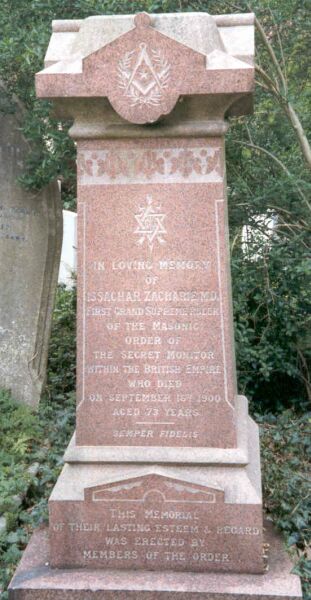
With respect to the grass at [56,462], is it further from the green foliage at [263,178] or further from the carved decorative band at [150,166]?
the carved decorative band at [150,166]

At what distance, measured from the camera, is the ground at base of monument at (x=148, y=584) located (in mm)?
3666

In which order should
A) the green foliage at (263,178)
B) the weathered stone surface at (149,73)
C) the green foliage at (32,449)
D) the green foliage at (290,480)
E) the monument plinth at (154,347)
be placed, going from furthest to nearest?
the green foliage at (263,178) < the green foliage at (32,449) < the green foliage at (290,480) < the monument plinth at (154,347) < the weathered stone surface at (149,73)

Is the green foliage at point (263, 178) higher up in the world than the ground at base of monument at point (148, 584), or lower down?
higher up

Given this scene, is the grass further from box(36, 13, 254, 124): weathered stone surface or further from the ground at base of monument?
box(36, 13, 254, 124): weathered stone surface

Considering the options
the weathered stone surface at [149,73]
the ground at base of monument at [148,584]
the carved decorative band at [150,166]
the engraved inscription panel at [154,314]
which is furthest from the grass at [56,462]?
the weathered stone surface at [149,73]

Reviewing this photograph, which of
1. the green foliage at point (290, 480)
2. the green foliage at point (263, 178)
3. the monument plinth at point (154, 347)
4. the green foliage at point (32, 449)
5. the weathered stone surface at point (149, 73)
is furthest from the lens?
the green foliage at point (263, 178)

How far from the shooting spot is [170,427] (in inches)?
158

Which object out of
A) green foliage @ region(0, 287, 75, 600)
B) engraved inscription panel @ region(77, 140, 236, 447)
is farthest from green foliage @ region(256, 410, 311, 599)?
green foliage @ region(0, 287, 75, 600)

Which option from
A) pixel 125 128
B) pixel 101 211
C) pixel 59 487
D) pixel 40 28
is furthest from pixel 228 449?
pixel 40 28

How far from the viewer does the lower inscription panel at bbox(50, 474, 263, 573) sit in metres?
3.87

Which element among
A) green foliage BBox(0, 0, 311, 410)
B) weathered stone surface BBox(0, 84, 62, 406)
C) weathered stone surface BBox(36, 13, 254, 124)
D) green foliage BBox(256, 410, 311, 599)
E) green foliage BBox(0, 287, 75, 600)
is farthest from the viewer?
weathered stone surface BBox(0, 84, 62, 406)

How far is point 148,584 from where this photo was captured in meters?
3.76

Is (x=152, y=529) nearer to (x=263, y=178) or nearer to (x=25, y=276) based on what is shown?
(x=25, y=276)

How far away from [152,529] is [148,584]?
11.2 inches
